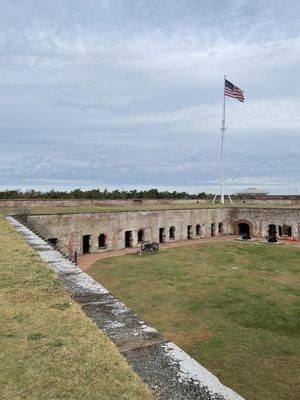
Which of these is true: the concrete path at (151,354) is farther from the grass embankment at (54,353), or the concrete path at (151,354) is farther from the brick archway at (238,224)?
the brick archway at (238,224)

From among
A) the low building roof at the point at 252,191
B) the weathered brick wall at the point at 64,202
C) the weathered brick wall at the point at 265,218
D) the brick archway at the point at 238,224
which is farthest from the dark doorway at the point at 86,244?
the low building roof at the point at 252,191

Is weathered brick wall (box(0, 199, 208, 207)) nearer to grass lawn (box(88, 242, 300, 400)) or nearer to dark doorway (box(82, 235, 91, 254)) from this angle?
dark doorway (box(82, 235, 91, 254))

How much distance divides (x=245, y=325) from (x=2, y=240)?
7.48 meters

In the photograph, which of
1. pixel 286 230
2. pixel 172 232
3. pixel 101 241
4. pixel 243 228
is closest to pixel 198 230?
pixel 172 232

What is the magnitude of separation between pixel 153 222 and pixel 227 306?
52.4ft

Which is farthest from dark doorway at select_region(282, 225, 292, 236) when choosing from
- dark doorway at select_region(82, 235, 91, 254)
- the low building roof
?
the low building roof

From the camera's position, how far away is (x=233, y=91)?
33500mm

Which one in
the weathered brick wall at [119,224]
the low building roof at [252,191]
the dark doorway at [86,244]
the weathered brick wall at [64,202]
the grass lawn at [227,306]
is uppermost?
the low building roof at [252,191]

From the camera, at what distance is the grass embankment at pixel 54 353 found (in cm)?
321

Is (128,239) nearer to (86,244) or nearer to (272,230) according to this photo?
(86,244)

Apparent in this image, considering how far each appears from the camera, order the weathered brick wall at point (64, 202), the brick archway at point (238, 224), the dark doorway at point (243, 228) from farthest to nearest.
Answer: the dark doorway at point (243, 228)
the brick archway at point (238, 224)
the weathered brick wall at point (64, 202)

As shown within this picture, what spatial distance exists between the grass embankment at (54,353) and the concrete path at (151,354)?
0.15m

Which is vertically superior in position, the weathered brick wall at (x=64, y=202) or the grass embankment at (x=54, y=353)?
the weathered brick wall at (x=64, y=202)

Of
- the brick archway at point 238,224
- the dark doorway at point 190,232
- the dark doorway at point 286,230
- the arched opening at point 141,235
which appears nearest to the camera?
the arched opening at point 141,235
